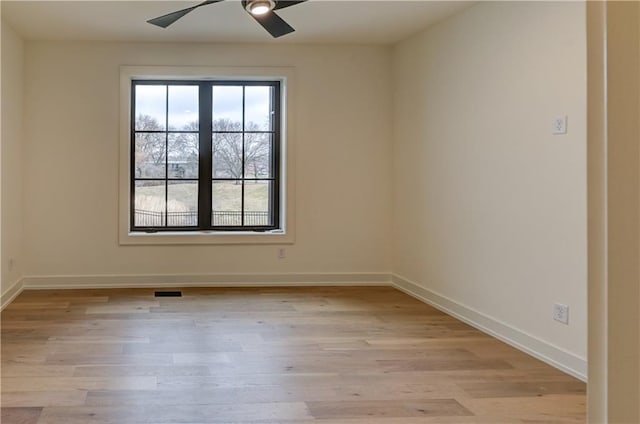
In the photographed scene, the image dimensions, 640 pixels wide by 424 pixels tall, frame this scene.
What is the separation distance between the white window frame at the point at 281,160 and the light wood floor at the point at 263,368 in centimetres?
97

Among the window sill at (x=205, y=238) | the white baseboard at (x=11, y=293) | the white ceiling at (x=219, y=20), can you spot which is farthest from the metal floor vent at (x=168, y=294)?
the white ceiling at (x=219, y=20)

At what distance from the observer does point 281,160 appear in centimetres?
538

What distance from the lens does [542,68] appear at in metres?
3.11

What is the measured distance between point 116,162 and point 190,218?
0.90m

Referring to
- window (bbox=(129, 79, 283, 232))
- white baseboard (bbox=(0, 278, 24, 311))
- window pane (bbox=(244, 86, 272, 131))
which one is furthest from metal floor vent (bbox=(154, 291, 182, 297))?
window pane (bbox=(244, 86, 272, 131))

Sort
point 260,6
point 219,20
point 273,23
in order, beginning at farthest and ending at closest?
point 219,20 → point 273,23 → point 260,6

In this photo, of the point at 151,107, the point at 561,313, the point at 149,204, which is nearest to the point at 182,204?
the point at 149,204

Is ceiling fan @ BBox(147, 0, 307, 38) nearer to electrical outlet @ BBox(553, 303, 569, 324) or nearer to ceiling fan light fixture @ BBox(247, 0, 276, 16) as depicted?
ceiling fan light fixture @ BBox(247, 0, 276, 16)

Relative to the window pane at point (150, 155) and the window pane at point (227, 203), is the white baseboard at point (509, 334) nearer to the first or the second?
the window pane at point (227, 203)

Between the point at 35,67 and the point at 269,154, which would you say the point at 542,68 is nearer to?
the point at 269,154

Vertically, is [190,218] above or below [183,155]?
below

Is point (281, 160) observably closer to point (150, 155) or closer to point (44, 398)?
point (150, 155)
